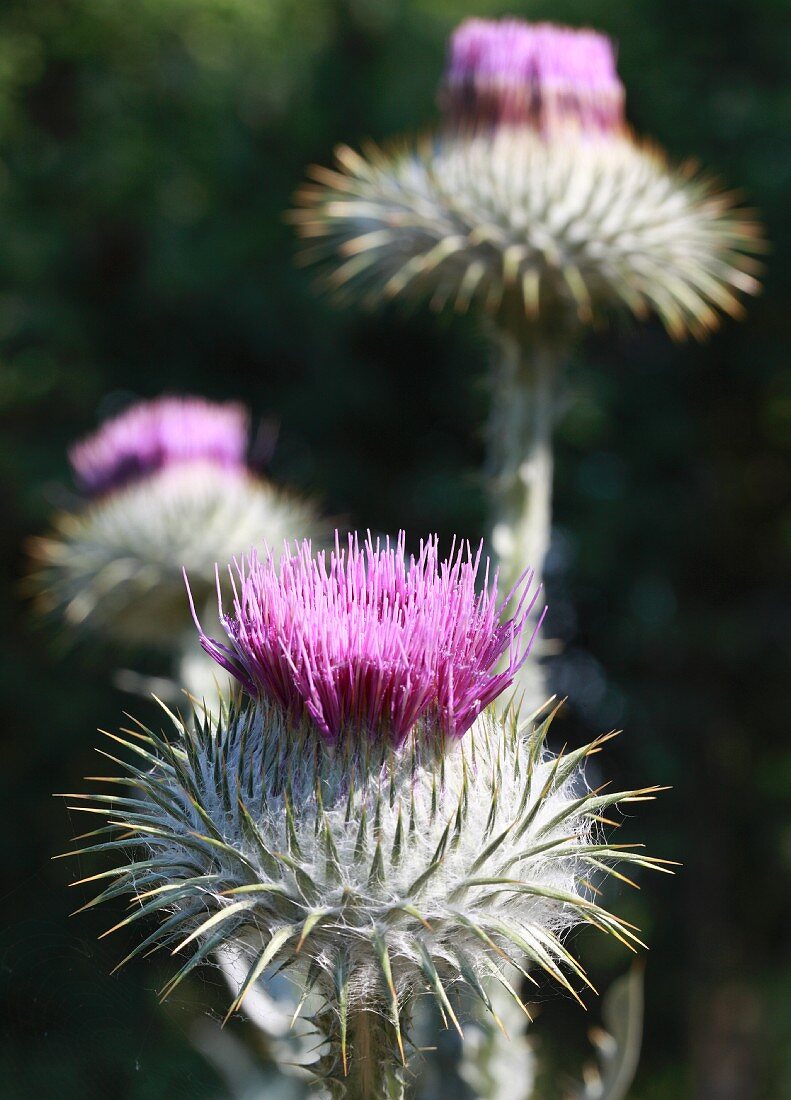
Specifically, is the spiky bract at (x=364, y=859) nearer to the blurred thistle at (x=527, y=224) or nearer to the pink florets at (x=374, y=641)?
the pink florets at (x=374, y=641)

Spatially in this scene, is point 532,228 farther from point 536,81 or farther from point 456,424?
point 456,424

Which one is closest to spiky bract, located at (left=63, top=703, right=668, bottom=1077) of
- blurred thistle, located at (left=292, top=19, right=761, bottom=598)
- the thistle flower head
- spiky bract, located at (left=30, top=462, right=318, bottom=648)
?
blurred thistle, located at (left=292, top=19, right=761, bottom=598)

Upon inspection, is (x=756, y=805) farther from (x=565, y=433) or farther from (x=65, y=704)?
(x=65, y=704)

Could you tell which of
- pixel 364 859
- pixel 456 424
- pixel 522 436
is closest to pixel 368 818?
pixel 364 859

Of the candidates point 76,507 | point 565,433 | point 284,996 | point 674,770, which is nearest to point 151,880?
point 284,996

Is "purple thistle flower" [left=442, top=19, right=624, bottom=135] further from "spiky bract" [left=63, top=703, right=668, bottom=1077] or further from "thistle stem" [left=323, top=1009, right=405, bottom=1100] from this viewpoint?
"thistle stem" [left=323, top=1009, right=405, bottom=1100]
